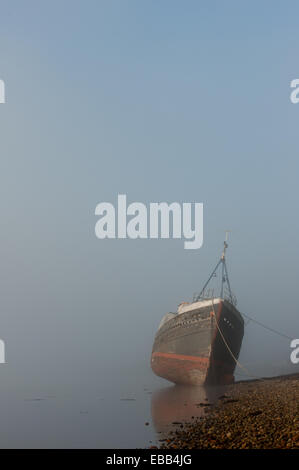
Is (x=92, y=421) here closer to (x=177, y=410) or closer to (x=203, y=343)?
(x=177, y=410)

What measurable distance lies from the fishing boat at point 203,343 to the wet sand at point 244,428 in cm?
1422

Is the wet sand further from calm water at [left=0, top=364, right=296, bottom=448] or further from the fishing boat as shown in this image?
the fishing boat

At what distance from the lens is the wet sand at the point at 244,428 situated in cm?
1348

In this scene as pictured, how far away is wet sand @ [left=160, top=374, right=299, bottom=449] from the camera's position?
44.2ft

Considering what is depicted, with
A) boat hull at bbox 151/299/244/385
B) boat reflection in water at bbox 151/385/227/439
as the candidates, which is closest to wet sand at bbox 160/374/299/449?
boat reflection in water at bbox 151/385/227/439

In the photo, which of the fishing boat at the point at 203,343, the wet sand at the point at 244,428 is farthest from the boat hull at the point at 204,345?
the wet sand at the point at 244,428

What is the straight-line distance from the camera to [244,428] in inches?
616

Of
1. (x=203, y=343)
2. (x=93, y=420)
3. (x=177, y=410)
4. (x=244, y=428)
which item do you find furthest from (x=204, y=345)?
(x=244, y=428)

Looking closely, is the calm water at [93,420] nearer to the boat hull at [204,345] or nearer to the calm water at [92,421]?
the calm water at [92,421]

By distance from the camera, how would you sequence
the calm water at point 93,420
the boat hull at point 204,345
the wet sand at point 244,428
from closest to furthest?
1. the wet sand at point 244,428
2. the calm water at point 93,420
3. the boat hull at point 204,345

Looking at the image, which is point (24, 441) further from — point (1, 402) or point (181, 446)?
point (1, 402)

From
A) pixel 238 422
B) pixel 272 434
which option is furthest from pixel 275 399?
pixel 272 434

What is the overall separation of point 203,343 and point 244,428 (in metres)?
22.7
